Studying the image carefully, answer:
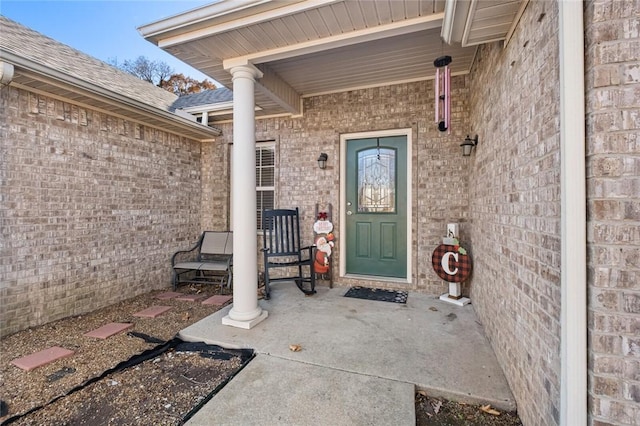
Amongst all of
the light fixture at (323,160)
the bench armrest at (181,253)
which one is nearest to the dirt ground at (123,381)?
the bench armrest at (181,253)

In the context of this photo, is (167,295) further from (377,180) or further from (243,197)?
(377,180)

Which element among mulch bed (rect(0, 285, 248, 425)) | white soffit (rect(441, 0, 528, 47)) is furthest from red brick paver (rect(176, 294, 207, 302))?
white soffit (rect(441, 0, 528, 47))

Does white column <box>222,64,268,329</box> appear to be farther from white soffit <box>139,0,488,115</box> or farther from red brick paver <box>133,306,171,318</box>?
red brick paver <box>133,306,171,318</box>

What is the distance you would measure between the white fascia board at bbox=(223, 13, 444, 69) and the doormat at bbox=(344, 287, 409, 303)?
2.71 metres

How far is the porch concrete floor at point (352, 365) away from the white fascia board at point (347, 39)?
2.51 m

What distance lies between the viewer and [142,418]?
5.20 feet

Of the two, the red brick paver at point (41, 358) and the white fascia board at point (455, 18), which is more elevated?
the white fascia board at point (455, 18)

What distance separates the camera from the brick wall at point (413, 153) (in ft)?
11.5

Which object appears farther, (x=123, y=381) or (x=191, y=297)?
(x=191, y=297)

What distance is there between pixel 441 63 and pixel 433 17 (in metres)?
0.35

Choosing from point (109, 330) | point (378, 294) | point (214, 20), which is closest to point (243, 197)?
point (214, 20)

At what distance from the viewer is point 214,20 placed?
2.28 meters

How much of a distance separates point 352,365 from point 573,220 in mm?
1581

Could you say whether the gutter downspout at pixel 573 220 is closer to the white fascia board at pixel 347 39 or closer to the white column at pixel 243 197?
the white fascia board at pixel 347 39
